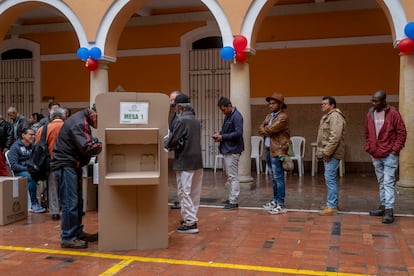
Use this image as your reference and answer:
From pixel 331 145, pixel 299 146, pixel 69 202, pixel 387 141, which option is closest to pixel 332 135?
pixel 331 145

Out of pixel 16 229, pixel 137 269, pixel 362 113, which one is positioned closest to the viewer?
pixel 137 269

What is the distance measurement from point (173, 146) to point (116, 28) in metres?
5.20

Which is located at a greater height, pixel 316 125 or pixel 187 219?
pixel 316 125

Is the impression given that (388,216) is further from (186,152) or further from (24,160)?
(24,160)

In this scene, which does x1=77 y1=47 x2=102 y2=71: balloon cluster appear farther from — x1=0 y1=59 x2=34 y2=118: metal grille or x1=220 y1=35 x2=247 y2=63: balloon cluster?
x1=0 y1=59 x2=34 y2=118: metal grille

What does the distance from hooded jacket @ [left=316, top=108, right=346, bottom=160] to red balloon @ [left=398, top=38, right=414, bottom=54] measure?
2.22 meters

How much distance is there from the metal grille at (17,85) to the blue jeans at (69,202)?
9878mm

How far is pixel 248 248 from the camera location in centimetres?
522

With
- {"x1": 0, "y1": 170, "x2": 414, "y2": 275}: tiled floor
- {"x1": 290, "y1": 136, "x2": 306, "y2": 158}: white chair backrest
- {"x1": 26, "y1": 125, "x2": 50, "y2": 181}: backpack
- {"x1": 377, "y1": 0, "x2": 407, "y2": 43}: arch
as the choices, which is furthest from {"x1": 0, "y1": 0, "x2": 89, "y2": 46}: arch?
{"x1": 377, "y1": 0, "x2": 407, "y2": 43}: arch

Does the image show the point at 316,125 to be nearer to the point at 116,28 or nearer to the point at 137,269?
the point at 116,28

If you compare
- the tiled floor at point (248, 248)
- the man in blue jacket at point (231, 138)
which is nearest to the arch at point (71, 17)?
the man in blue jacket at point (231, 138)

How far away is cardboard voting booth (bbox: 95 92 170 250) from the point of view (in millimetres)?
5039

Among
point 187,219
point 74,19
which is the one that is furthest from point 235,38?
point 187,219

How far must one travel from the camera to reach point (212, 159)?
13086 millimetres
